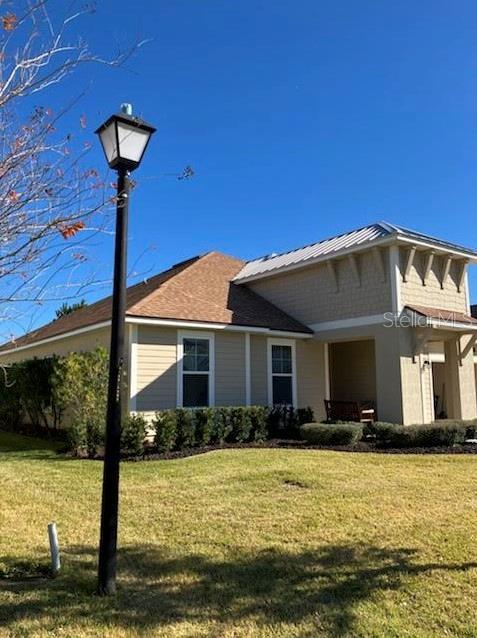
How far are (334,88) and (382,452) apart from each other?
8.19m

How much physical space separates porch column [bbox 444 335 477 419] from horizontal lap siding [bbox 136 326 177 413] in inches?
335

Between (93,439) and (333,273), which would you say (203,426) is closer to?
(93,439)

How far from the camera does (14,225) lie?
4230 mm

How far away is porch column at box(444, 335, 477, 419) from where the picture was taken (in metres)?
15.7

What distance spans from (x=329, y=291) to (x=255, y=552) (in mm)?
11520

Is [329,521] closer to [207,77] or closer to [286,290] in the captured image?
[207,77]

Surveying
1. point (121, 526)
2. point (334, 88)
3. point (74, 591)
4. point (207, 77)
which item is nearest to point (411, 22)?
point (334, 88)

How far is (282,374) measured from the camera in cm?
1609

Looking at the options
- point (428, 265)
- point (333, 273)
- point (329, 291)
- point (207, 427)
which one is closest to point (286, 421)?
point (207, 427)

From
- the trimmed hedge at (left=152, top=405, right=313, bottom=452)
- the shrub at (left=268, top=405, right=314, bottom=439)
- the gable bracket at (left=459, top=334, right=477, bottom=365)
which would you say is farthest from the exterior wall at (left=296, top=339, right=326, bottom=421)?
the gable bracket at (left=459, top=334, right=477, bottom=365)

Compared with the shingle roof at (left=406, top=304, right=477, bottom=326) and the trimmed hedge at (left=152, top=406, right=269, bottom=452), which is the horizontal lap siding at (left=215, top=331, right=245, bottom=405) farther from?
the shingle roof at (left=406, top=304, right=477, bottom=326)

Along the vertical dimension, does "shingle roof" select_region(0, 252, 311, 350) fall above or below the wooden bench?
above

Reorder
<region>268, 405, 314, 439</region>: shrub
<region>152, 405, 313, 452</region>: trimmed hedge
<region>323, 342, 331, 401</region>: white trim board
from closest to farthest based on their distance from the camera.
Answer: <region>152, 405, 313, 452</region>: trimmed hedge
<region>268, 405, 314, 439</region>: shrub
<region>323, 342, 331, 401</region>: white trim board

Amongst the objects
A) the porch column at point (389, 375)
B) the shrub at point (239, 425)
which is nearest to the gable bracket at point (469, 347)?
the porch column at point (389, 375)
